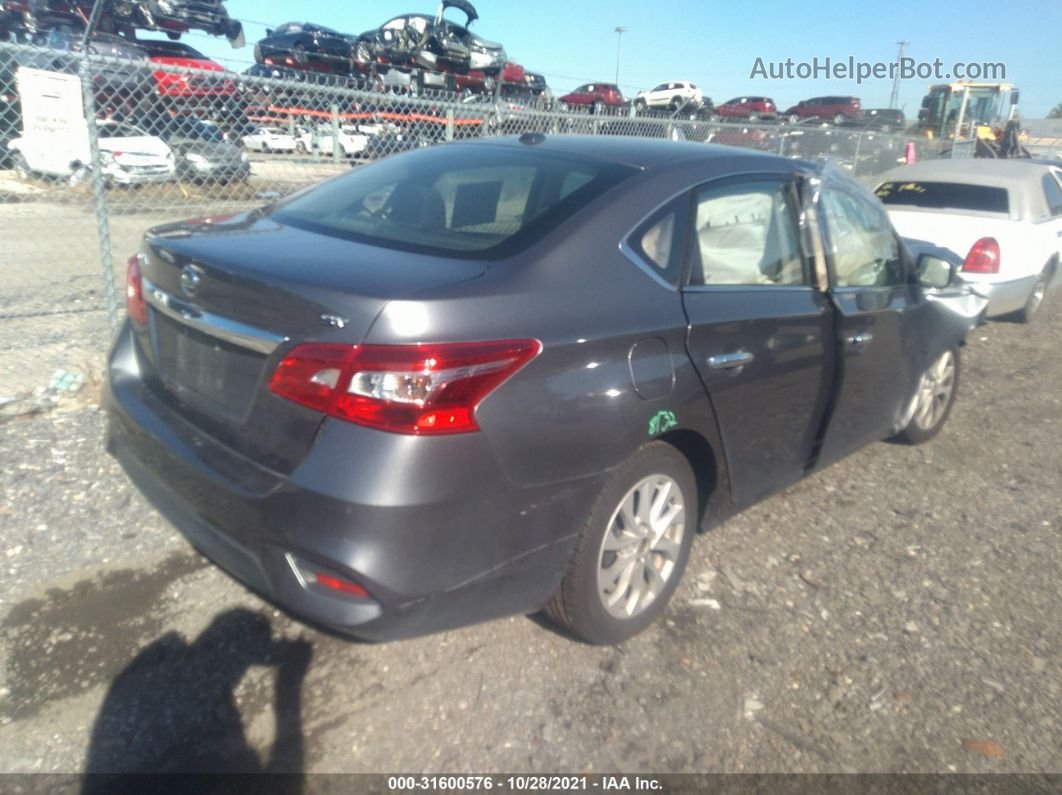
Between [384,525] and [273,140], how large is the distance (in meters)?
7.68

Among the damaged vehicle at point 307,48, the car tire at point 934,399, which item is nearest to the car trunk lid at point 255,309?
the car tire at point 934,399

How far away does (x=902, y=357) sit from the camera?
4.18m

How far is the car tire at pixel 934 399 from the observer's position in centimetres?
480

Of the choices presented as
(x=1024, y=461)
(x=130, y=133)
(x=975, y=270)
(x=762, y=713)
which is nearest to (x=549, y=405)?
(x=762, y=713)

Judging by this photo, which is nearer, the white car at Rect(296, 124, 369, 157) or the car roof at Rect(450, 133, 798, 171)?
the car roof at Rect(450, 133, 798, 171)

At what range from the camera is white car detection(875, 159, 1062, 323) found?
293 inches

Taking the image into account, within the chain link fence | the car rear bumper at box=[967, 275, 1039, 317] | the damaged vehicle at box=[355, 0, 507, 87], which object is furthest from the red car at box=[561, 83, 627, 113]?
the car rear bumper at box=[967, 275, 1039, 317]

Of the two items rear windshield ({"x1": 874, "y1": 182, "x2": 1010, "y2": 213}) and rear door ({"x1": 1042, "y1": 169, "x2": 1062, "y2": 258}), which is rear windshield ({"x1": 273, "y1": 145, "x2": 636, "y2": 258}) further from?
rear door ({"x1": 1042, "y1": 169, "x2": 1062, "y2": 258})

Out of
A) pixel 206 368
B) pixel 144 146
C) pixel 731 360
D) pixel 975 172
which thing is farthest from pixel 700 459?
pixel 975 172

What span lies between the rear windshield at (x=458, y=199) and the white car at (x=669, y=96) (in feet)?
78.3

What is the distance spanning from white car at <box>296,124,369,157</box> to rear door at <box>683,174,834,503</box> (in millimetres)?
5947

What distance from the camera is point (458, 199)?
10.2 feet

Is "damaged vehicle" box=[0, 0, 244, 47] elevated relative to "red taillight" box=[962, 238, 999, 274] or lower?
elevated

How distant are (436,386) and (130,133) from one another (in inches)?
291
